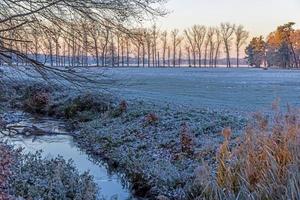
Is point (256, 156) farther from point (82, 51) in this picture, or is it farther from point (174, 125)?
point (174, 125)

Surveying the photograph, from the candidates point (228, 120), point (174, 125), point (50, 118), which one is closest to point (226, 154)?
point (228, 120)

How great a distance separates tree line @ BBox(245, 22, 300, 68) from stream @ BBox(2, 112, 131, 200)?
3612 inches

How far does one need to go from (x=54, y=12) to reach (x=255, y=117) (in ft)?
12.2

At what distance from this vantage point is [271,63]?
120m

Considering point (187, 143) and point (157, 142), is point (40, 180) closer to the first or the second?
point (187, 143)

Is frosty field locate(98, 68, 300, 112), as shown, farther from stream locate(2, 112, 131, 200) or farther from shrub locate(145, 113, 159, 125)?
stream locate(2, 112, 131, 200)

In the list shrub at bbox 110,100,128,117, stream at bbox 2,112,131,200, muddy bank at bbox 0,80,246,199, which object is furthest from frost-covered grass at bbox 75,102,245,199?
stream at bbox 2,112,131,200

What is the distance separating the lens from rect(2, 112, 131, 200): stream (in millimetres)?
10922

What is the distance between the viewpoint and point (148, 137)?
15.6 m

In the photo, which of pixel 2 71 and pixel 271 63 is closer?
pixel 2 71

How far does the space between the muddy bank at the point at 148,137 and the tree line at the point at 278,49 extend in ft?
295

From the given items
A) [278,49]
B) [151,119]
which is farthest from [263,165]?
[278,49]

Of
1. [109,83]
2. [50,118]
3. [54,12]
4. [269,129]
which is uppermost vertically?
[54,12]

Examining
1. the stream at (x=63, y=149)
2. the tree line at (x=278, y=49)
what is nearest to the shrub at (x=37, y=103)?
the stream at (x=63, y=149)
